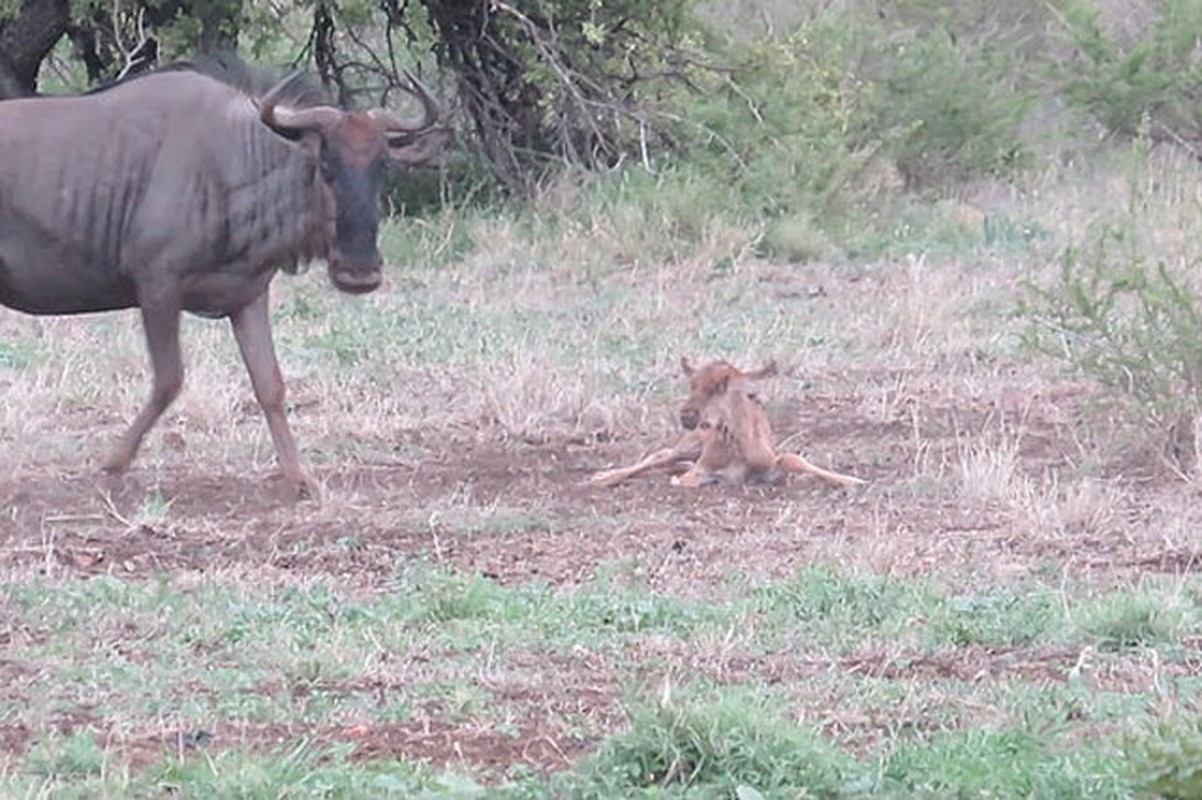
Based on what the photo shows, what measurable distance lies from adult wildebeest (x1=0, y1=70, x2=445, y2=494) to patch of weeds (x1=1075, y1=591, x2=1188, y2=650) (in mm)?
3830

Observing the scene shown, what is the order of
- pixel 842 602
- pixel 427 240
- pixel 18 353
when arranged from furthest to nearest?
pixel 427 240 → pixel 18 353 → pixel 842 602

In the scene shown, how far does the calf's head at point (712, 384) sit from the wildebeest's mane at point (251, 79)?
190 cm

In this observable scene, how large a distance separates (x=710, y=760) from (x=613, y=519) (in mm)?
3614

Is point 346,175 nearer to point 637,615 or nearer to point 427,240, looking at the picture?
point 637,615

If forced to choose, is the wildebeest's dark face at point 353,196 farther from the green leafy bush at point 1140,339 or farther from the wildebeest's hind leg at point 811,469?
the green leafy bush at point 1140,339

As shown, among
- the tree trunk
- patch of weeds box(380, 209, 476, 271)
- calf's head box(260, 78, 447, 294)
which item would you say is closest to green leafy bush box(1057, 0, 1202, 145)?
patch of weeds box(380, 209, 476, 271)

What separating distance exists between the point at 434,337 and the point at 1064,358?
3.86 metres

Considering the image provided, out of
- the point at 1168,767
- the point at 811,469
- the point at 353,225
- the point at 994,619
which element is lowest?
the point at 811,469

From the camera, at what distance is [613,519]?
8680mm

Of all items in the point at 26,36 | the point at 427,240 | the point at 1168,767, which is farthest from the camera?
the point at 26,36

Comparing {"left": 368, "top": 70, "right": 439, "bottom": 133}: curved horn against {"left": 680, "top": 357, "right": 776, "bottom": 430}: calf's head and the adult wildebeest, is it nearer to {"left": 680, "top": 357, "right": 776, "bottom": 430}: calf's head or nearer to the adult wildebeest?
the adult wildebeest

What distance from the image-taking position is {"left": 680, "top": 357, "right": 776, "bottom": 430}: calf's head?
9695 mm

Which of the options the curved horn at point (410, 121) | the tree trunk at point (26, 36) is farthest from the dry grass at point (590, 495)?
the tree trunk at point (26, 36)

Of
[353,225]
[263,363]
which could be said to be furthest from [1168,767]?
[263,363]
